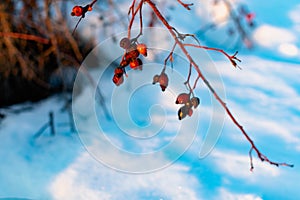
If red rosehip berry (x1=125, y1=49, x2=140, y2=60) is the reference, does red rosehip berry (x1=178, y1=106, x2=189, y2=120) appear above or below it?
below

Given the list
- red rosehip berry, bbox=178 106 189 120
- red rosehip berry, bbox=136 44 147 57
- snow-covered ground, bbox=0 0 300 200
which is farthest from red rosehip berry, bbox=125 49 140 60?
snow-covered ground, bbox=0 0 300 200

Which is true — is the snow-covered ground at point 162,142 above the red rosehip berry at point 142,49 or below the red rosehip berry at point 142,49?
below

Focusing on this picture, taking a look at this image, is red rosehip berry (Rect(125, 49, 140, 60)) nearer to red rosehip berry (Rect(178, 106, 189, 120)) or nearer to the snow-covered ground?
red rosehip berry (Rect(178, 106, 189, 120))

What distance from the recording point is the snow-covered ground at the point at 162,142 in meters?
1.13

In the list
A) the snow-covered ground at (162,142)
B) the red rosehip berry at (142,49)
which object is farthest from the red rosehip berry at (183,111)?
the snow-covered ground at (162,142)

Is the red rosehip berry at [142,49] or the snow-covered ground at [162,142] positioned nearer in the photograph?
the red rosehip berry at [142,49]

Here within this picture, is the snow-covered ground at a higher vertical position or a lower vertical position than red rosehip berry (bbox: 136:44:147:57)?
lower

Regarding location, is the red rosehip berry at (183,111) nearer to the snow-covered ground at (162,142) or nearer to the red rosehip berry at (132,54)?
the red rosehip berry at (132,54)

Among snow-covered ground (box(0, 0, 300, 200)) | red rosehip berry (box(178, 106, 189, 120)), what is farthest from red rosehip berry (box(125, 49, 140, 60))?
snow-covered ground (box(0, 0, 300, 200))

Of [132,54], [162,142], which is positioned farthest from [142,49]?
[162,142]

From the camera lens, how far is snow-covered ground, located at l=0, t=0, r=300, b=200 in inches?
44.5

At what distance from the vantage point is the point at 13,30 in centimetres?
169

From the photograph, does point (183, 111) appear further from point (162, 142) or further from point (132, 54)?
point (162, 142)

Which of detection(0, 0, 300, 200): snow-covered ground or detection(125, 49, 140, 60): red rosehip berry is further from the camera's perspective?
detection(0, 0, 300, 200): snow-covered ground
